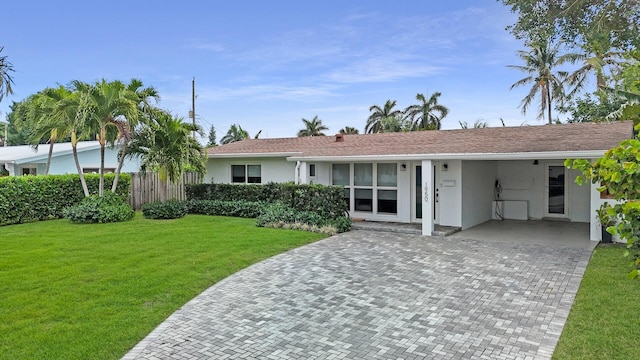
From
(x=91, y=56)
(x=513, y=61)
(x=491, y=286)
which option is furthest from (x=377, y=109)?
(x=491, y=286)

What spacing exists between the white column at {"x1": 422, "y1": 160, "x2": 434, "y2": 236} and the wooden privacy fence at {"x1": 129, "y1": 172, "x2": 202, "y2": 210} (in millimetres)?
11529

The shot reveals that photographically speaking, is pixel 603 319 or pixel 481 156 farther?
pixel 481 156

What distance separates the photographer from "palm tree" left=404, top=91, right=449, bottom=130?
43.0m

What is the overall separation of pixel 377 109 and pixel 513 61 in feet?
54.5

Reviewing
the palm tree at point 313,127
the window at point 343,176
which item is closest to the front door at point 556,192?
the window at point 343,176

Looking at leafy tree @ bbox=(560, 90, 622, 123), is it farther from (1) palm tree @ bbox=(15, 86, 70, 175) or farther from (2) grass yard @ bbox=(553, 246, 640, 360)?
(1) palm tree @ bbox=(15, 86, 70, 175)

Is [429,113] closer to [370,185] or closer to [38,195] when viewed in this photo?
[370,185]

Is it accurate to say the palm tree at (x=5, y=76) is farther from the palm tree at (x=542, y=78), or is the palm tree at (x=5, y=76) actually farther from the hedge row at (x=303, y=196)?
the palm tree at (x=542, y=78)

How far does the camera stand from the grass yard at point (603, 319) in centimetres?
470

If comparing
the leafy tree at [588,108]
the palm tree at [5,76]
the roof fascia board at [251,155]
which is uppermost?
the leafy tree at [588,108]

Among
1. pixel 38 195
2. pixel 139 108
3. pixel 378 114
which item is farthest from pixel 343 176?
pixel 378 114

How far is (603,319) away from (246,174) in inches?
588

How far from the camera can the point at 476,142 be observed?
43.9 feet

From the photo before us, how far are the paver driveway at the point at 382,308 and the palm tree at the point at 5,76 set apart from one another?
559cm
